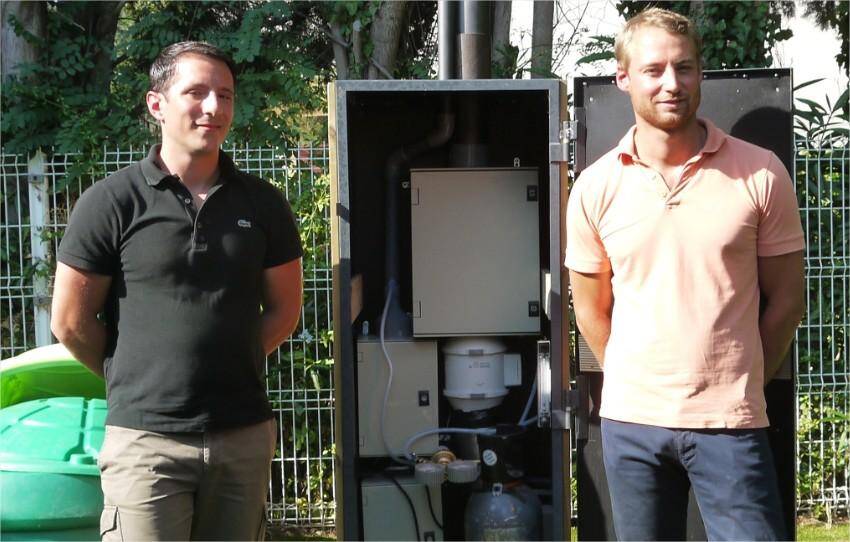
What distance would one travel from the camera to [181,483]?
2273 mm

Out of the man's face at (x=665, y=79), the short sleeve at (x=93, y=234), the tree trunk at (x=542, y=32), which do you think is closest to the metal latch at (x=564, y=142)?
the man's face at (x=665, y=79)

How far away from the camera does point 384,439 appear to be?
3.48m

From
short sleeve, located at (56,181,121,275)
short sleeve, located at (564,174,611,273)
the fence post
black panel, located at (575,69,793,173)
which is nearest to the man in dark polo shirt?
short sleeve, located at (56,181,121,275)

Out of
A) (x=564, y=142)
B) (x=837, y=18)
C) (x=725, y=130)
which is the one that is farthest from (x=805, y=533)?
(x=837, y=18)

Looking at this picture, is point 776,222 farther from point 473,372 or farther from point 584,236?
point 473,372

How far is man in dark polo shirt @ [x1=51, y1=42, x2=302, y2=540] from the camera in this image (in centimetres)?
226

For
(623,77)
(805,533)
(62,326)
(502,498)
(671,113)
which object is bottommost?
(805,533)

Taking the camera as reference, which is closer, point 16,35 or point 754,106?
point 754,106

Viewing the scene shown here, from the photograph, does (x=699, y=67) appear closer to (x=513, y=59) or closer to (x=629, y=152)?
(x=629, y=152)

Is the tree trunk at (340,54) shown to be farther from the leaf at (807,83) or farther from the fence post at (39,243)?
the leaf at (807,83)

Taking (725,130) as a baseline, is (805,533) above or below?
below

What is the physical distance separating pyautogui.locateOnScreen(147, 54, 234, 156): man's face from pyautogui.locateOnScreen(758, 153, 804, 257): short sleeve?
1.35 meters

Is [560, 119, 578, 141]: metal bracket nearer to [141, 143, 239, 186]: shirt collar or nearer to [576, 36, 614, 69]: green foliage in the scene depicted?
[141, 143, 239, 186]: shirt collar

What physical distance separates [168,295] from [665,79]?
51.7 inches
